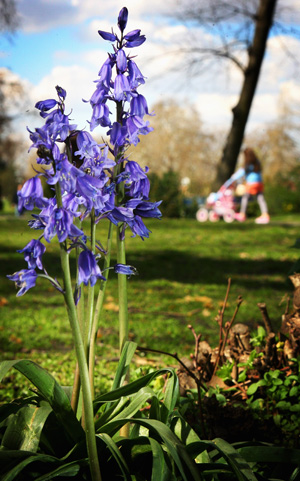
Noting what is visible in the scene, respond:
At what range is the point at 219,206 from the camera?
→ 664 inches

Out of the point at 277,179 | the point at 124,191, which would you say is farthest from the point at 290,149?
the point at 124,191

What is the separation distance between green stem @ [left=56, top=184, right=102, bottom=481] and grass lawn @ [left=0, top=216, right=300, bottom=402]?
1767 millimetres

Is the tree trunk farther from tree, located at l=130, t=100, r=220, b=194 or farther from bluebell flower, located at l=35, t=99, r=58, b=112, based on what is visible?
tree, located at l=130, t=100, r=220, b=194

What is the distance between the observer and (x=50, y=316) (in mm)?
5656

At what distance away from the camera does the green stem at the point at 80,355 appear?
1.47m

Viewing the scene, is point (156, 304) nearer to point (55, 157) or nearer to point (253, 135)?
point (55, 157)

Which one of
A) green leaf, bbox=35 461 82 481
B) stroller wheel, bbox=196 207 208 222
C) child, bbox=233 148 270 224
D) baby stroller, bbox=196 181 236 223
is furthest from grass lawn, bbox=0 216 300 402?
stroller wheel, bbox=196 207 208 222

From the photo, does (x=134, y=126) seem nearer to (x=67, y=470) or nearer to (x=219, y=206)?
(x=67, y=470)

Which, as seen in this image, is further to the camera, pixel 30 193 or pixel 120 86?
pixel 120 86

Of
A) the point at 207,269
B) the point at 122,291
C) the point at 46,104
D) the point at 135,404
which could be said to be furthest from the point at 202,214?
the point at 46,104

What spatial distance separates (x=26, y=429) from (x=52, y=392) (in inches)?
6.5

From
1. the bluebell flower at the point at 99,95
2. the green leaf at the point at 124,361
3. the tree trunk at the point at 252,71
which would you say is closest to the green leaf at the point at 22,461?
the green leaf at the point at 124,361

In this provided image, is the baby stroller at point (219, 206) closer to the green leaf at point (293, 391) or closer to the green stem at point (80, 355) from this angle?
the green leaf at point (293, 391)

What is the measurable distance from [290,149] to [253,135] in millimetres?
3471
